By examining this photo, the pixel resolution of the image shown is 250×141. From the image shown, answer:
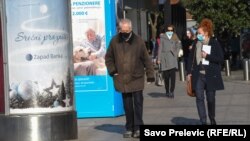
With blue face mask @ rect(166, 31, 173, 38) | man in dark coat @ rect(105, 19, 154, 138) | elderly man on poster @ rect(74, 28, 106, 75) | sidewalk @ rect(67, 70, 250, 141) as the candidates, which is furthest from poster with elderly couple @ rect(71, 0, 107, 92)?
blue face mask @ rect(166, 31, 173, 38)

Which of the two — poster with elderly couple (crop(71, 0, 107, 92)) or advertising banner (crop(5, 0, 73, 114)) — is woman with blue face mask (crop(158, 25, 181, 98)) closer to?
poster with elderly couple (crop(71, 0, 107, 92))

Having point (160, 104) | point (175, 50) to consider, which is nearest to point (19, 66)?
point (160, 104)

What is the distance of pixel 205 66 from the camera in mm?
11078

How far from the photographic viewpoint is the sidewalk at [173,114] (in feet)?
39.0

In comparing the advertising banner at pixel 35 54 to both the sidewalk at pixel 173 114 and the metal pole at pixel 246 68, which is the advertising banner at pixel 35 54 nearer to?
the sidewalk at pixel 173 114

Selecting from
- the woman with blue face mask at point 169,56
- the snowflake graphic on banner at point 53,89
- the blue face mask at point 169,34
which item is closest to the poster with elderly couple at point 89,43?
the snowflake graphic on banner at point 53,89

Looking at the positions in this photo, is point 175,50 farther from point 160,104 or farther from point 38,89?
point 38,89

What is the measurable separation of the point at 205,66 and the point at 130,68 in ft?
4.03

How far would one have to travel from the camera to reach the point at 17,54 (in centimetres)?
A: 1052

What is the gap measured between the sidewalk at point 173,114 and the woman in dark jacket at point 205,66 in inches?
48.9

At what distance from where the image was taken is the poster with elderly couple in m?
13.3

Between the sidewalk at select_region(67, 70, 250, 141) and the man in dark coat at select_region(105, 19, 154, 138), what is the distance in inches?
18.5

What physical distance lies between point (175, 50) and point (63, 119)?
23.5ft

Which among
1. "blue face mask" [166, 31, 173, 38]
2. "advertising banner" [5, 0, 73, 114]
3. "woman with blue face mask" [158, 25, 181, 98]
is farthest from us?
"blue face mask" [166, 31, 173, 38]
